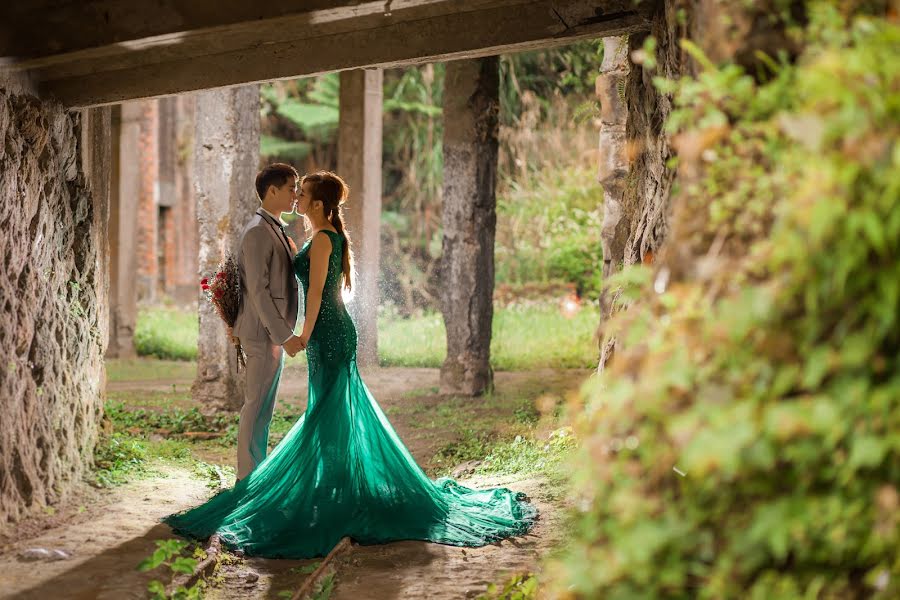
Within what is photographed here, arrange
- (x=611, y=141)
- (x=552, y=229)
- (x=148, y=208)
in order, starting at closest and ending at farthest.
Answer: (x=611, y=141) → (x=552, y=229) → (x=148, y=208)

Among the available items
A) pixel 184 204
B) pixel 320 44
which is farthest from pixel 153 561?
pixel 184 204

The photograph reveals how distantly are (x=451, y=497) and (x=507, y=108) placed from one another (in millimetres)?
14399

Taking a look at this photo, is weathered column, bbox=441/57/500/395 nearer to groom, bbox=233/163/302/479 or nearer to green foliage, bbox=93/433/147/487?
green foliage, bbox=93/433/147/487

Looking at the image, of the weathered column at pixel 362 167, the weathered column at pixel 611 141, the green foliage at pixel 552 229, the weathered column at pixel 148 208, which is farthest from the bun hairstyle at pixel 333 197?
the weathered column at pixel 148 208

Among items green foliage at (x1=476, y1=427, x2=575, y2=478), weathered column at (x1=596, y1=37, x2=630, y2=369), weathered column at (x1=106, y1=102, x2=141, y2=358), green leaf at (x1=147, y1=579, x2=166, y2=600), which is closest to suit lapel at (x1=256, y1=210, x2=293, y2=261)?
green leaf at (x1=147, y1=579, x2=166, y2=600)

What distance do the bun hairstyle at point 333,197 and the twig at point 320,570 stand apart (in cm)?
165

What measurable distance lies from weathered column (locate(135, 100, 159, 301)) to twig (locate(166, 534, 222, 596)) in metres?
15.5

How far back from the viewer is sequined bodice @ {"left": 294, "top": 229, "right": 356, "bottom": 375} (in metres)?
5.69

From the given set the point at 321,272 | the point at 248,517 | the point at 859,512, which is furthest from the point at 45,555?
the point at 859,512

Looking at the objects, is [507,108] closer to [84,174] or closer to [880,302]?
[84,174]

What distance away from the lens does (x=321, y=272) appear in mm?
5703

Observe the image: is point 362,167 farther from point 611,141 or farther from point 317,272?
point 317,272

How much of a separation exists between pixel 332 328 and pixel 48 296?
1.75 m

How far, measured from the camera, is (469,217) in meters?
10.3
